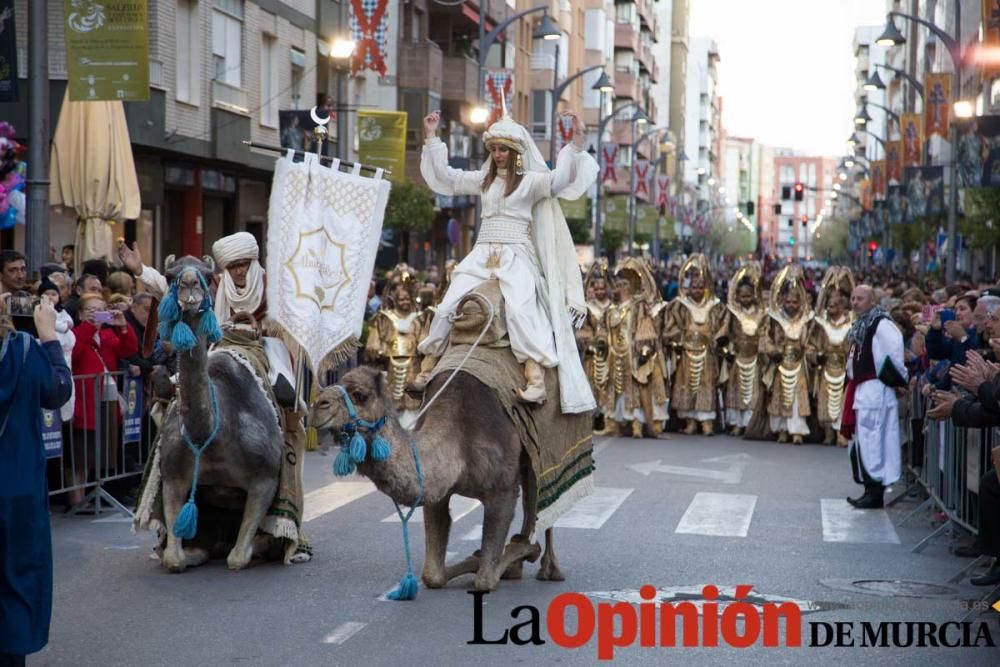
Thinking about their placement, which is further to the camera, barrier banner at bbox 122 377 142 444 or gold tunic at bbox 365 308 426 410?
gold tunic at bbox 365 308 426 410

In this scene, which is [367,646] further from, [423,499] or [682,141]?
[682,141]

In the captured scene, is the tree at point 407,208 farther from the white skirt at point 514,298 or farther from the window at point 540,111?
the window at point 540,111

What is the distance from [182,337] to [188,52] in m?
20.9

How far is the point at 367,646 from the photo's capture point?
327 inches

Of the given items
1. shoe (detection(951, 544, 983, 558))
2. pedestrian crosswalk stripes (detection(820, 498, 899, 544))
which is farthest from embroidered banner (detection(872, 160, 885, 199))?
shoe (detection(951, 544, 983, 558))

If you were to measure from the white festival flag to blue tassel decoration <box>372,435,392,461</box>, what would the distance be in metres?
2.19

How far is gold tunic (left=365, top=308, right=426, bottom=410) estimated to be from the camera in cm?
1939

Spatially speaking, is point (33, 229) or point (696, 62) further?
point (696, 62)

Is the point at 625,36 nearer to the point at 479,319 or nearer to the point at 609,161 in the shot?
the point at 609,161

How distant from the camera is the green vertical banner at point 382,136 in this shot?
28.3 m

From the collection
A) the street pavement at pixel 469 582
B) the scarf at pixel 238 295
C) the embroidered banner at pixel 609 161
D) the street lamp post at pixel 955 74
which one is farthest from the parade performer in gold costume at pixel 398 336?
the embroidered banner at pixel 609 161

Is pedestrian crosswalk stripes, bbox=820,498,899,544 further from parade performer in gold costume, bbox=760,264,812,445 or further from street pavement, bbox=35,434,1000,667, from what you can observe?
parade performer in gold costume, bbox=760,264,812,445

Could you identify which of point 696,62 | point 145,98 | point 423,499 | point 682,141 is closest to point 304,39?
point 145,98

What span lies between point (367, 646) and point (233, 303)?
324 cm
